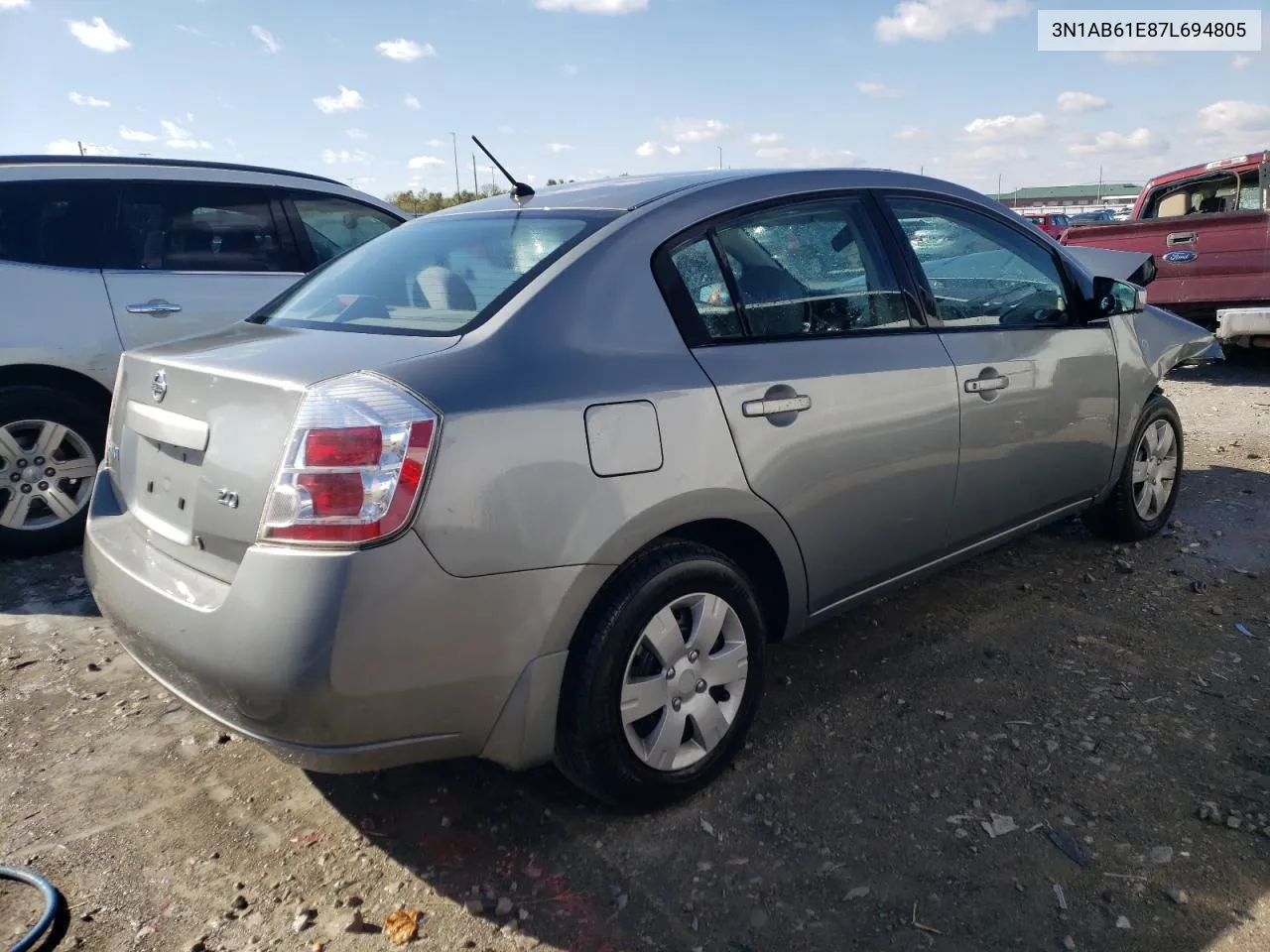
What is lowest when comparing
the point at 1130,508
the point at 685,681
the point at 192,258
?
the point at 685,681

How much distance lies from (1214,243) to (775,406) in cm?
768

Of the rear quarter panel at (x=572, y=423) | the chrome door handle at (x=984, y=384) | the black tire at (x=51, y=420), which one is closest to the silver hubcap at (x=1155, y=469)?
the chrome door handle at (x=984, y=384)

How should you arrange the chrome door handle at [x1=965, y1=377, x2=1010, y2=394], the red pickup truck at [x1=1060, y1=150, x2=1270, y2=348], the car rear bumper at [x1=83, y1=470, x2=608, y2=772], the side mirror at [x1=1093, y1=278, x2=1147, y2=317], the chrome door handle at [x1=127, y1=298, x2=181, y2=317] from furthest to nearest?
the red pickup truck at [x1=1060, y1=150, x2=1270, y2=348], the chrome door handle at [x1=127, y1=298, x2=181, y2=317], the side mirror at [x1=1093, y1=278, x2=1147, y2=317], the chrome door handle at [x1=965, y1=377, x2=1010, y2=394], the car rear bumper at [x1=83, y1=470, x2=608, y2=772]

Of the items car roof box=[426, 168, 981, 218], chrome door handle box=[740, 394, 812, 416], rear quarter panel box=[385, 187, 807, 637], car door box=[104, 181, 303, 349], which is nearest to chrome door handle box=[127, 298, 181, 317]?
car door box=[104, 181, 303, 349]

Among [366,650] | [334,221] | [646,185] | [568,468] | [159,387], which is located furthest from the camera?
[334,221]

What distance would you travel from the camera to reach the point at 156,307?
196 inches

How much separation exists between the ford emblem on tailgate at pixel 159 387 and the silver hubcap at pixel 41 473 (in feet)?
8.46

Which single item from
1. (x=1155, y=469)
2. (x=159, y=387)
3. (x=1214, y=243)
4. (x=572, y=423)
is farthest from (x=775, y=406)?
(x=1214, y=243)

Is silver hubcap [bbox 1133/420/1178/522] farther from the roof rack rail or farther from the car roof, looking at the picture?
the roof rack rail

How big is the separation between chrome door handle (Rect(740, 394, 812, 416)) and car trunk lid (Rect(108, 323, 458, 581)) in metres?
0.83

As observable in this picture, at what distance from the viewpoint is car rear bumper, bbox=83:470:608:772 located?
2.06 metres

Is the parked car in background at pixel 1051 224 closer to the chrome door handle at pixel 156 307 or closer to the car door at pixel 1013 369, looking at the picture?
the car door at pixel 1013 369

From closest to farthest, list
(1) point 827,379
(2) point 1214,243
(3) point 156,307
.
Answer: (1) point 827,379, (3) point 156,307, (2) point 1214,243

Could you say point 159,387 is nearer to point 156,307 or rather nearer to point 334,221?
point 156,307
